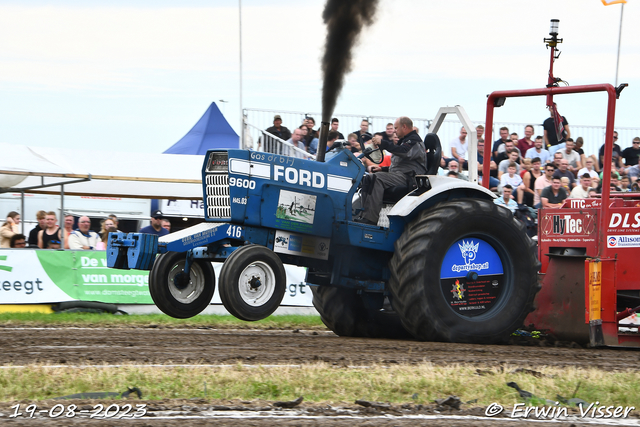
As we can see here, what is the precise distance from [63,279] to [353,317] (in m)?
5.58

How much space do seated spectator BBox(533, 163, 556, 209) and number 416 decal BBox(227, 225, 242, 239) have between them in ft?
23.4

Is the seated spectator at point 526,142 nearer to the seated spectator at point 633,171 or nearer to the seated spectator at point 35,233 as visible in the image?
the seated spectator at point 633,171

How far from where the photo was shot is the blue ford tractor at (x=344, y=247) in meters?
7.90

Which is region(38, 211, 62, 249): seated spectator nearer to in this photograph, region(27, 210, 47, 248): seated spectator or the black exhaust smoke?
region(27, 210, 47, 248): seated spectator

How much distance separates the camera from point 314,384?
17.0ft

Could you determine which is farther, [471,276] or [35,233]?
[35,233]

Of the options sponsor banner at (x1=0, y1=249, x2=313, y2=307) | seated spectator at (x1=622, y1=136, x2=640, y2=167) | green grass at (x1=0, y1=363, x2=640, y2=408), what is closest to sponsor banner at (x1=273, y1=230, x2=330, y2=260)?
green grass at (x1=0, y1=363, x2=640, y2=408)

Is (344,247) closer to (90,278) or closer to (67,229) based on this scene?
(90,278)

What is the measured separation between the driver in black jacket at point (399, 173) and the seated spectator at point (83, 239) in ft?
20.9

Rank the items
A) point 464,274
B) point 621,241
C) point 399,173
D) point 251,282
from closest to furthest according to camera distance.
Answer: point 251,282 < point 621,241 < point 464,274 < point 399,173

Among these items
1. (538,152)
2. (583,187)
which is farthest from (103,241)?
(583,187)

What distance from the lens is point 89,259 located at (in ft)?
43.7

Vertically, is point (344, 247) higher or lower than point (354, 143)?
lower

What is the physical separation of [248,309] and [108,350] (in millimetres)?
1228
